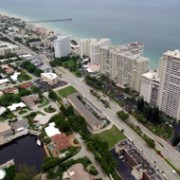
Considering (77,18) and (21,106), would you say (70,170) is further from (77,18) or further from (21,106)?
(77,18)

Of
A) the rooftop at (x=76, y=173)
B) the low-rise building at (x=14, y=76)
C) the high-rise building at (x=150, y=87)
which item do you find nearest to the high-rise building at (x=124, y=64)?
the high-rise building at (x=150, y=87)

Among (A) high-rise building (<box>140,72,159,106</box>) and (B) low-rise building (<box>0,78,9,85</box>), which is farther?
(B) low-rise building (<box>0,78,9,85</box>)

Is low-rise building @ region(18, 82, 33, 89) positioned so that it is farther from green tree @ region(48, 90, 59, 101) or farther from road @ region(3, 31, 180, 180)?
road @ region(3, 31, 180, 180)

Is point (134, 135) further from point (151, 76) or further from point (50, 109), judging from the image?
point (50, 109)

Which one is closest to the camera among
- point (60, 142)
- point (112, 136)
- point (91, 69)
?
point (60, 142)

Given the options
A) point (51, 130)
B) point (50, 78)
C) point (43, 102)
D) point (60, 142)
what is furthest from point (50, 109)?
point (50, 78)

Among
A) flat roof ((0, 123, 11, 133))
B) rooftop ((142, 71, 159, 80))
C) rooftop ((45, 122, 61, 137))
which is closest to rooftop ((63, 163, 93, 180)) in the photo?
rooftop ((45, 122, 61, 137))

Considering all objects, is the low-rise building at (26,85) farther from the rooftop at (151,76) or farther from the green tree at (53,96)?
the rooftop at (151,76)
